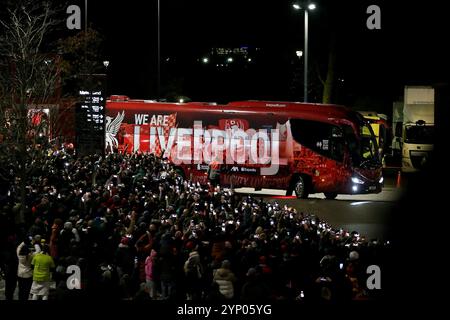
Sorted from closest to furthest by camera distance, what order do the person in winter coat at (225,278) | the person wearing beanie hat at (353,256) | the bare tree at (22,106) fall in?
the person in winter coat at (225,278) < the person wearing beanie hat at (353,256) < the bare tree at (22,106)

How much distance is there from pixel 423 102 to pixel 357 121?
10.8 m

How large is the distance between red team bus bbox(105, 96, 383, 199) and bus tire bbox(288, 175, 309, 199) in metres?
0.04

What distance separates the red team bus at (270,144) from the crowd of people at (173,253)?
11.0 m

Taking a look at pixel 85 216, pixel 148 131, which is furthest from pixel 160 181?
pixel 148 131

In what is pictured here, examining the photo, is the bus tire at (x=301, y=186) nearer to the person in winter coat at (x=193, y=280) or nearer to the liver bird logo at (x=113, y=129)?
the liver bird logo at (x=113, y=129)

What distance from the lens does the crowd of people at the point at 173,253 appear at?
29.3 feet

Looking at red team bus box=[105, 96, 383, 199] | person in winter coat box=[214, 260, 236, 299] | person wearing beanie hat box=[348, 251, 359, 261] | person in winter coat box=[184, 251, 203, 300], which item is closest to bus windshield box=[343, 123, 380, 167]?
red team bus box=[105, 96, 383, 199]

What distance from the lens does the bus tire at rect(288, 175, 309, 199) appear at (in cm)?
2692

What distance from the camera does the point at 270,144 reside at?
91.2 feet

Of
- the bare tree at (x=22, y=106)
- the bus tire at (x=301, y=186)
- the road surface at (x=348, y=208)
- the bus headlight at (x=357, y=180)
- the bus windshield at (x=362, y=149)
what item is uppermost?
the bare tree at (x=22, y=106)

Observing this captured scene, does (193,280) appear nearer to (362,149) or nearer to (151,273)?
(151,273)

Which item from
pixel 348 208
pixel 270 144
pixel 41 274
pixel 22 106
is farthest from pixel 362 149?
pixel 41 274

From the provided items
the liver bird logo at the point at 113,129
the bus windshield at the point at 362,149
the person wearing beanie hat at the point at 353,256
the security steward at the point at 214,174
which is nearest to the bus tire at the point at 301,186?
the bus windshield at the point at 362,149

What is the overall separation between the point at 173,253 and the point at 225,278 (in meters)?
1.32
